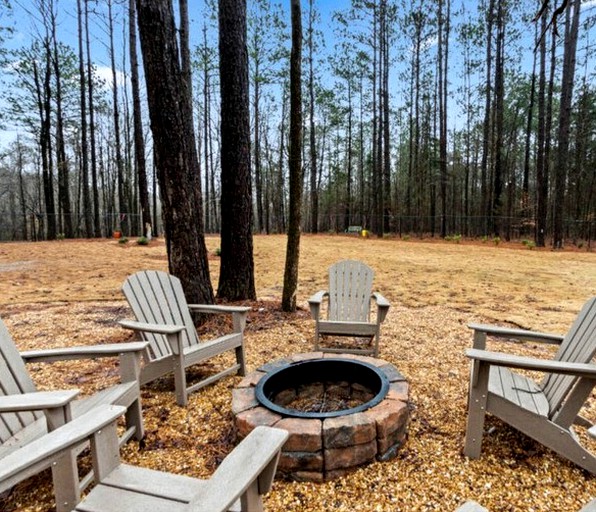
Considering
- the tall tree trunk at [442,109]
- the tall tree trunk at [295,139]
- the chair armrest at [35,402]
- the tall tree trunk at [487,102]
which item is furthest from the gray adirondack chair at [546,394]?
the tall tree trunk at [487,102]

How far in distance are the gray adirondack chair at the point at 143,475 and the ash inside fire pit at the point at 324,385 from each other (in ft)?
3.30

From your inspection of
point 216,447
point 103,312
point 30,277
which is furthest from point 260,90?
point 216,447

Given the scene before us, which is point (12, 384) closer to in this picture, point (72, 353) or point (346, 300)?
point (72, 353)

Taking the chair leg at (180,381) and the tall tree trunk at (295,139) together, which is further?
the tall tree trunk at (295,139)

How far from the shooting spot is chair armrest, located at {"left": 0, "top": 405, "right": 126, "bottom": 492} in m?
0.92

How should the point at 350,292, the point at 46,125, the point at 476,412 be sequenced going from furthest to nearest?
the point at 46,125 → the point at 350,292 → the point at 476,412

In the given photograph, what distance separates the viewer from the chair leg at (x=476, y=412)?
1.77 meters

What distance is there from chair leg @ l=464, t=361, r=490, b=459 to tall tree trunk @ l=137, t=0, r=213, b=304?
2719 millimetres

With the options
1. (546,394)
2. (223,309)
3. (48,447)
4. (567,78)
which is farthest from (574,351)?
(567,78)

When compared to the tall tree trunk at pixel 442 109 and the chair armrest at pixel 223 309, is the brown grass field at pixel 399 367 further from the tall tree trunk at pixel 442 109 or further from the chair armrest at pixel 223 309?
the tall tree trunk at pixel 442 109

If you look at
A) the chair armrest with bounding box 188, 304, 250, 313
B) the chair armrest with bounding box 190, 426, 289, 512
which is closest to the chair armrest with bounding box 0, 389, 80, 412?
the chair armrest with bounding box 190, 426, 289, 512

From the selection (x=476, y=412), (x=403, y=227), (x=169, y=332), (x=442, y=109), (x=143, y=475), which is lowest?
(x=476, y=412)

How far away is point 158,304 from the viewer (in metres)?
2.71

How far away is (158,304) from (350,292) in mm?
1857
